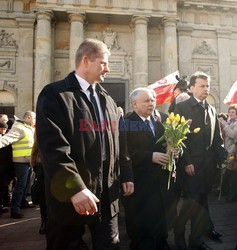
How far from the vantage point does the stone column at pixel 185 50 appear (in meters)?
18.2

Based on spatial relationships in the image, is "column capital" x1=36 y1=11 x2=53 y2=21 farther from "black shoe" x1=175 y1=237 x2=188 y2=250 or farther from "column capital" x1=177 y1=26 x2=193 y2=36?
"black shoe" x1=175 y1=237 x2=188 y2=250

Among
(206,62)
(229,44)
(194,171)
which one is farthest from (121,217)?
(229,44)

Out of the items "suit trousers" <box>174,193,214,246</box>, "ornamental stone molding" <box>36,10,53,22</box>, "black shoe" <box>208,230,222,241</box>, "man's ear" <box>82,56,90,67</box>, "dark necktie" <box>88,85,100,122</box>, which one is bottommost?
"black shoe" <box>208,230,222,241</box>

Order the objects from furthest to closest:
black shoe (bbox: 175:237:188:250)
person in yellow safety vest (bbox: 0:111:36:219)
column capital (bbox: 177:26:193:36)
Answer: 1. column capital (bbox: 177:26:193:36)
2. person in yellow safety vest (bbox: 0:111:36:219)
3. black shoe (bbox: 175:237:188:250)

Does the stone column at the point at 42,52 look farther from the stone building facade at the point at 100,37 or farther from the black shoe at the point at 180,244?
the black shoe at the point at 180,244

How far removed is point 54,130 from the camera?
2059 millimetres

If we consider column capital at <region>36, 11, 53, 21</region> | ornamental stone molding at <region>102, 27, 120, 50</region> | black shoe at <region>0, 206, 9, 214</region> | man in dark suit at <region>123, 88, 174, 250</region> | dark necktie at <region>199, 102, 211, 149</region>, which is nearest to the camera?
man in dark suit at <region>123, 88, 174, 250</region>

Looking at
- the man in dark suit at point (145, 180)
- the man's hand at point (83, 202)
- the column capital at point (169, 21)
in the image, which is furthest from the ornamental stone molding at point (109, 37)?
the man's hand at point (83, 202)

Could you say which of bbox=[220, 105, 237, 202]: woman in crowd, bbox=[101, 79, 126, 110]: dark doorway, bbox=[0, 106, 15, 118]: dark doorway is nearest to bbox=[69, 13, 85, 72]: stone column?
bbox=[101, 79, 126, 110]: dark doorway

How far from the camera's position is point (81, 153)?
2.16m

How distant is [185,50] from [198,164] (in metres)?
15.9

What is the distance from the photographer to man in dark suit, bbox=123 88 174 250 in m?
3.21

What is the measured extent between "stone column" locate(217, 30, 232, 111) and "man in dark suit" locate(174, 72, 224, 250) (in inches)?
621

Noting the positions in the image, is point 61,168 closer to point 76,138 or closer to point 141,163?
point 76,138
